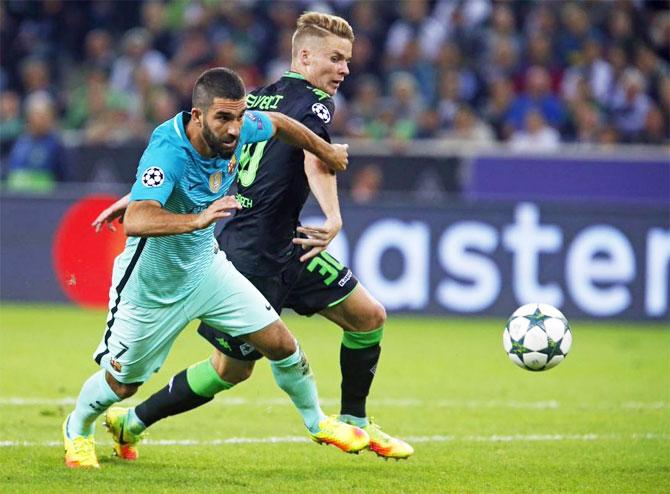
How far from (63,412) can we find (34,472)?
2.09 meters

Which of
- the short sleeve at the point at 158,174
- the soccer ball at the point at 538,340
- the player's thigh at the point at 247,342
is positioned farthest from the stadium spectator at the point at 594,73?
the short sleeve at the point at 158,174

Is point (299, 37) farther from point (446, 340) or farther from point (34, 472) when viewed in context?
point (446, 340)

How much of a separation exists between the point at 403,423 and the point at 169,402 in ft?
6.71

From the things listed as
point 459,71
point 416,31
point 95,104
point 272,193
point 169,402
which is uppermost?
point 416,31

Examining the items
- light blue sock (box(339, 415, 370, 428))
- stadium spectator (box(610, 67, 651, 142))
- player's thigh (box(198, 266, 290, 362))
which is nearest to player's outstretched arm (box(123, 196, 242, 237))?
player's thigh (box(198, 266, 290, 362))

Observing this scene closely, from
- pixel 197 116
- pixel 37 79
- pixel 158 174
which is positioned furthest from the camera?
pixel 37 79

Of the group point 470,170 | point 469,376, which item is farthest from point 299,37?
point 470,170

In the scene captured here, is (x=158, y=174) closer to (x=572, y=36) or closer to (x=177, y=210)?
(x=177, y=210)

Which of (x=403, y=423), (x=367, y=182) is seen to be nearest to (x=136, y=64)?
(x=367, y=182)

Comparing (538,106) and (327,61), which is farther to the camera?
(538,106)

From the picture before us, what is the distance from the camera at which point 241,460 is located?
7.04 m

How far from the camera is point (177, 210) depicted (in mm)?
6258

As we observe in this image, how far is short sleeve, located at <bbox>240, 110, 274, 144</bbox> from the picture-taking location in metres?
6.29

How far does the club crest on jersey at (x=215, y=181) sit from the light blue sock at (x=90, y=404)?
3.90ft
